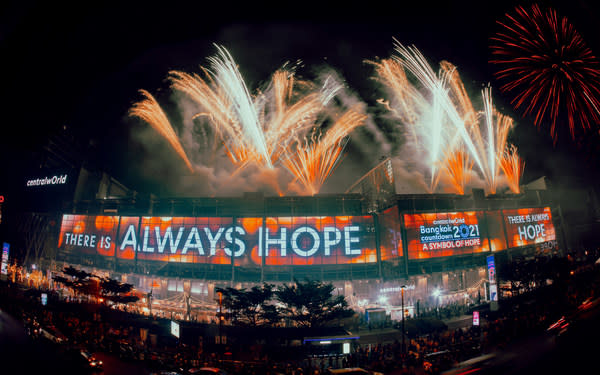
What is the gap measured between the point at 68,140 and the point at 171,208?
47672mm

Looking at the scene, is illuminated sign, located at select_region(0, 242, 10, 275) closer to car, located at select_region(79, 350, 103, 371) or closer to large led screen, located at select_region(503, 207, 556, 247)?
car, located at select_region(79, 350, 103, 371)

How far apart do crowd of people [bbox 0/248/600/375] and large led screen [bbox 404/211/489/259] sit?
9.57 meters

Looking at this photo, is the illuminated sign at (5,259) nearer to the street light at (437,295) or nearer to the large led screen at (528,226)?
the street light at (437,295)

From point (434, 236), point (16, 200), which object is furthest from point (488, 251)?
point (16, 200)

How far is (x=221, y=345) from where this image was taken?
2216cm

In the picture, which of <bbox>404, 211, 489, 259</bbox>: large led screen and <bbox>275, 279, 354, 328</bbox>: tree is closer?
<bbox>275, 279, 354, 328</bbox>: tree

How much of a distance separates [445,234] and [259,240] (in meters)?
28.0

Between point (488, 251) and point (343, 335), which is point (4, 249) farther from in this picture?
point (488, 251)

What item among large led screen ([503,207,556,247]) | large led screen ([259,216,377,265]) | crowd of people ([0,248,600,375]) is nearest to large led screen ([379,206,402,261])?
large led screen ([259,216,377,265])

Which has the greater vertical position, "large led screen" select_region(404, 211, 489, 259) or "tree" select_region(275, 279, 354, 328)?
"large led screen" select_region(404, 211, 489, 259)

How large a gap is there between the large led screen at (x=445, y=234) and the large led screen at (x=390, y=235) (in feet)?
9.97

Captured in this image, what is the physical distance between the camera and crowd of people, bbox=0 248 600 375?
18641 mm

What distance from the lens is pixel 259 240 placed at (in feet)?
129

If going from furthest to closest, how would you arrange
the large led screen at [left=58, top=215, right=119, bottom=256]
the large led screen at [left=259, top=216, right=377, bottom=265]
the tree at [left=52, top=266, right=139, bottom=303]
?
the large led screen at [left=58, top=215, right=119, bottom=256] < the large led screen at [left=259, top=216, right=377, bottom=265] < the tree at [left=52, top=266, right=139, bottom=303]
